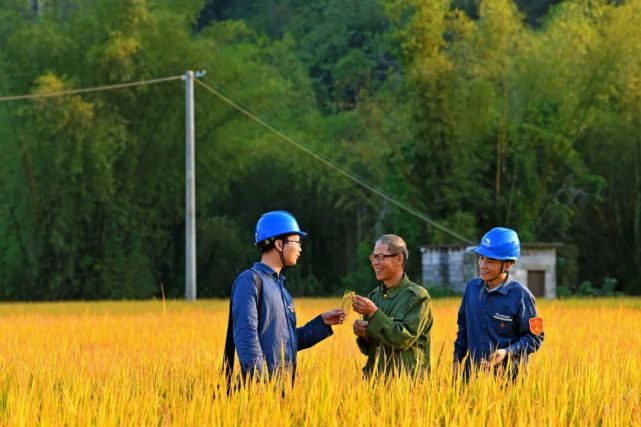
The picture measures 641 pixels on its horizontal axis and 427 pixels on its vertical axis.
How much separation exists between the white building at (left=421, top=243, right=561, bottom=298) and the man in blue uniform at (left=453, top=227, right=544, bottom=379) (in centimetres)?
2489

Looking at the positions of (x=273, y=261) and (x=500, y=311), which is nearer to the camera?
(x=273, y=261)

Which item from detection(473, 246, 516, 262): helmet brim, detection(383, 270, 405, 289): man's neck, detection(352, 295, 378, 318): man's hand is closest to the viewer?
detection(352, 295, 378, 318): man's hand

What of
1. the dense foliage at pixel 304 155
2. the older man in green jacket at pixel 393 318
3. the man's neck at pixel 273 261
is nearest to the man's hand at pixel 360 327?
the older man in green jacket at pixel 393 318

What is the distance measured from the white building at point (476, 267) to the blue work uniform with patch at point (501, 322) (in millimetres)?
24872

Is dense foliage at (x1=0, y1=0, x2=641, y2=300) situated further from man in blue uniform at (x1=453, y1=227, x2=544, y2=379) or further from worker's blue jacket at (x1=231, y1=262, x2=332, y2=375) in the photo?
worker's blue jacket at (x1=231, y1=262, x2=332, y2=375)

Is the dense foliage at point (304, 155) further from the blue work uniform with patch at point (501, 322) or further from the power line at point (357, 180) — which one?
the blue work uniform with patch at point (501, 322)

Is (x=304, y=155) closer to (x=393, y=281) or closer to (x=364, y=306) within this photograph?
(x=393, y=281)

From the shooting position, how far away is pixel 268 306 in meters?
5.45

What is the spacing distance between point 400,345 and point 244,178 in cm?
3331

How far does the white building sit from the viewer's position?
3158 cm

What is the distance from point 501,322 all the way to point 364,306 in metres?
1.00

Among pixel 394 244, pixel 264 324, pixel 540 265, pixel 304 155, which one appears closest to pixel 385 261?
pixel 394 244

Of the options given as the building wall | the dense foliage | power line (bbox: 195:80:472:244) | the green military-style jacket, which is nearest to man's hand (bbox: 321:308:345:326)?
the green military-style jacket

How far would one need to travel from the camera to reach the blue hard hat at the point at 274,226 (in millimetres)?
5461
